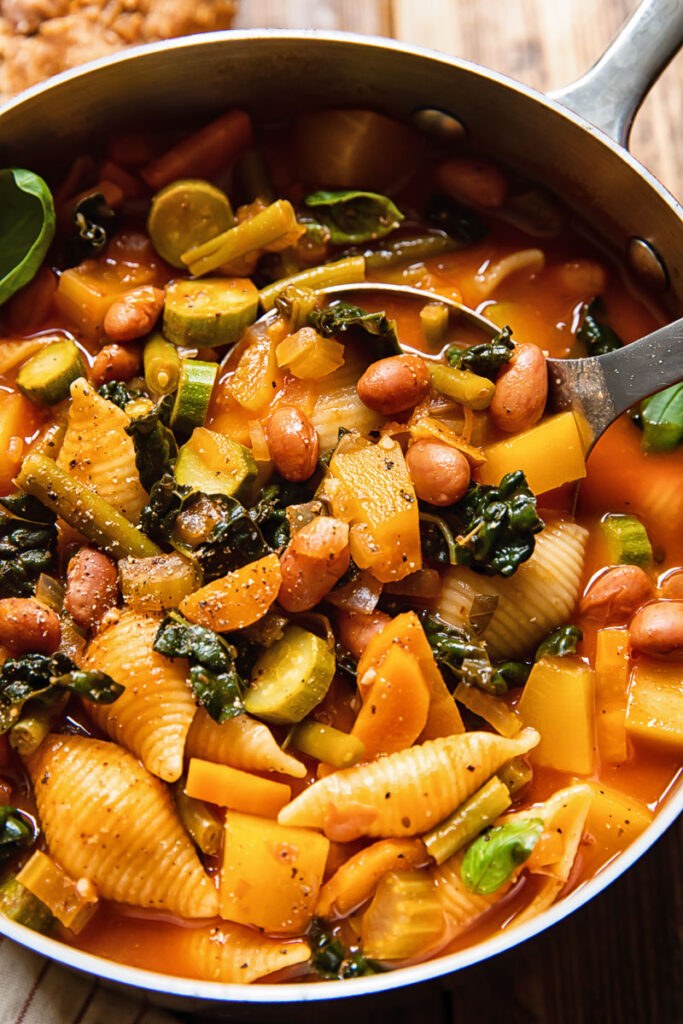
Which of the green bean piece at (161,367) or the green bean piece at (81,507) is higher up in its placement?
the green bean piece at (161,367)

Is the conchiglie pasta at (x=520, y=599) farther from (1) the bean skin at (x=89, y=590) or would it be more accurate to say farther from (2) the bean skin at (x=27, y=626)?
(2) the bean skin at (x=27, y=626)

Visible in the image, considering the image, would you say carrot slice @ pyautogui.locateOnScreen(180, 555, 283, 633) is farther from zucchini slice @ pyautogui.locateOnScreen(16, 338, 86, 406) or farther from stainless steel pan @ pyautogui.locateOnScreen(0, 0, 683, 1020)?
stainless steel pan @ pyautogui.locateOnScreen(0, 0, 683, 1020)

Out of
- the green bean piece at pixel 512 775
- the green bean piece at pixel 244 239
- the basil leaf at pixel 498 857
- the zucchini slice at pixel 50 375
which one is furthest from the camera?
the green bean piece at pixel 244 239

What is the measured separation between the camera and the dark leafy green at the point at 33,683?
2596 mm

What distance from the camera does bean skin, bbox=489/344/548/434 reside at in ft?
9.56

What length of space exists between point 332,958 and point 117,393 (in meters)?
1.76

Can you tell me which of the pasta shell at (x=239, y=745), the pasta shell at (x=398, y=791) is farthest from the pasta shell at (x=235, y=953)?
the pasta shell at (x=239, y=745)

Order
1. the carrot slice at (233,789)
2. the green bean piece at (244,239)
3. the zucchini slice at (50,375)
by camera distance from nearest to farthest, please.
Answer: the carrot slice at (233,789)
the zucchini slice at (50,375)
the green bean piece at (244,239)

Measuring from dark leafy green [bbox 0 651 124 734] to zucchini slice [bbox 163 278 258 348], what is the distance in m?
1.07

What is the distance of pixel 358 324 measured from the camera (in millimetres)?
3002

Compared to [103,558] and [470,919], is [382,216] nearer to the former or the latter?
[103,558]

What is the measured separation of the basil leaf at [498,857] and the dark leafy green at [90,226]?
2238 mm

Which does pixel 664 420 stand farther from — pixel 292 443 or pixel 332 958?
pixel 332 958

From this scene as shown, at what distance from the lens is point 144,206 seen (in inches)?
135
